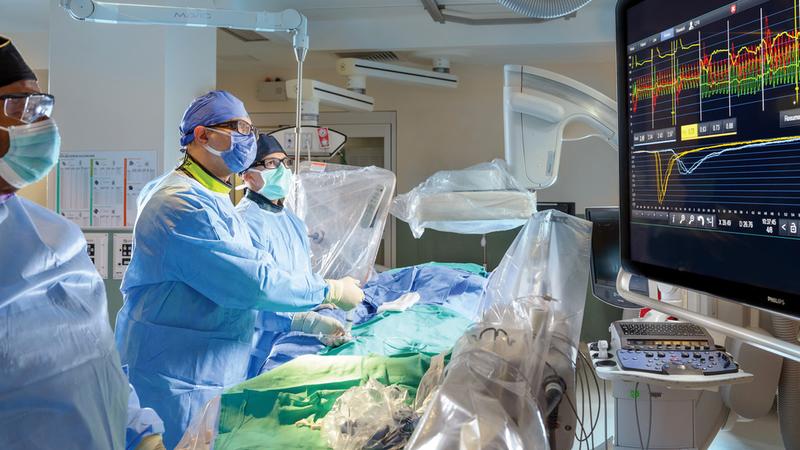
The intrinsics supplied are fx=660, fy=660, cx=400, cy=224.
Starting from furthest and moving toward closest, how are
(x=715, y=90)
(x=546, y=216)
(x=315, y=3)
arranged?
(x=315, y=3)
(x=546, y=216)
(x=715, y=90)

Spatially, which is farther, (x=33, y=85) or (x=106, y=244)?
(x=106, y=244)

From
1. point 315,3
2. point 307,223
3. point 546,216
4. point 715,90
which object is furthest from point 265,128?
point 715,90

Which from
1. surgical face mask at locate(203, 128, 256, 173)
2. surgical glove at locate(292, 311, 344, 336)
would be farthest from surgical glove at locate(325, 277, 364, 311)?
surgical face mask at locate(203, 128, 256, 173)

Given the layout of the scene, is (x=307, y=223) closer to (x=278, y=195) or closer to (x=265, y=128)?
(x=278, y=195)

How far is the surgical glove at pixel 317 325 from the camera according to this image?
2.55 meters

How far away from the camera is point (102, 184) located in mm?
3291

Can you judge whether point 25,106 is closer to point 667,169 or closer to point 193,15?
point 667,169

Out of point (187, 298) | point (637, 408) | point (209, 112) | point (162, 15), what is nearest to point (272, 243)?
point (209, 112)

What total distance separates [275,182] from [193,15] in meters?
0.86

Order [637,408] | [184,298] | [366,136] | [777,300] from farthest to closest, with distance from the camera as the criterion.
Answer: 1. [366,136]
2. [184,298]
3. [637,408]
4. [777,300]

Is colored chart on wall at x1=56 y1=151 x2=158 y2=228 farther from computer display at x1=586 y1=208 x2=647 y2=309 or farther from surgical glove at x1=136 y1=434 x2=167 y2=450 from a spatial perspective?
computer display at x1=586 y1=208 x2=647 y2=309

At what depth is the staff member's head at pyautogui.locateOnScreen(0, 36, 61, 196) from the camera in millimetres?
1126

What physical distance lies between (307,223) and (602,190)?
3.00m

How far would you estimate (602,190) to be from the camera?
18.2 ft
